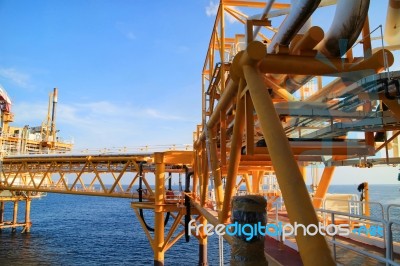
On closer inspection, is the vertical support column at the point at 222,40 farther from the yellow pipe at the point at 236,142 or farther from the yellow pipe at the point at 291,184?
the yellow pipe at the point at 291,184

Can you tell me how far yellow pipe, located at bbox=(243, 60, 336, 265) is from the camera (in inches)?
134

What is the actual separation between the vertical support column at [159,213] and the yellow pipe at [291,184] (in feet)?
54.2

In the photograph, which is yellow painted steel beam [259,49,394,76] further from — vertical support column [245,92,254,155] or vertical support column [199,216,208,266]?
vertical support column [199,216,208,266]

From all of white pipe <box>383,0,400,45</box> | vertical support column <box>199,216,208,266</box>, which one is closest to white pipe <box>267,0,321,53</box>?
white pipe <box>383,0,400,45</box>

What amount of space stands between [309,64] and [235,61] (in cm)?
A: 137

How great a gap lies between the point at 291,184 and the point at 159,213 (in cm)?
1734

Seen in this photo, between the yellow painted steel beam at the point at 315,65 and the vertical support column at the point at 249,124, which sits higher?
the yellow painted steel beam at the point at 315,65

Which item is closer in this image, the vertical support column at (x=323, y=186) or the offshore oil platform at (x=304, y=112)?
the offshore oil platform at (x=304, y=112)

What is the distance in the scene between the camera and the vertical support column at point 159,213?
1958 cm

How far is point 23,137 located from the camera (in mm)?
55250

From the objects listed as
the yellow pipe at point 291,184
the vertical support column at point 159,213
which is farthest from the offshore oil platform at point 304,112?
the vertical support column at point 159,213

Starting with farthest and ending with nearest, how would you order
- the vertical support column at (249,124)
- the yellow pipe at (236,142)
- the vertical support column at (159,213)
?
the vertical support column at (159,213) → the yellow pipe at (236,142) → the vertical support column at (249,124)

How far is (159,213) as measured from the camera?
20.2 metres

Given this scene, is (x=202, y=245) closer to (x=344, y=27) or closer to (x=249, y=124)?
(x=249, y=124)
